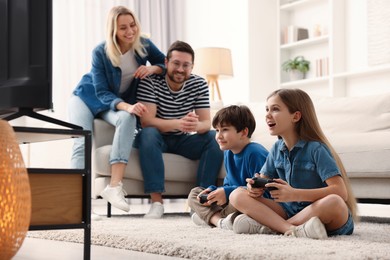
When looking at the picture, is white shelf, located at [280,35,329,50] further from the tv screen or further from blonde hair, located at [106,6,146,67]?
the tv screen

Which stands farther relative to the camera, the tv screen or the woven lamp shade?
the tv screen

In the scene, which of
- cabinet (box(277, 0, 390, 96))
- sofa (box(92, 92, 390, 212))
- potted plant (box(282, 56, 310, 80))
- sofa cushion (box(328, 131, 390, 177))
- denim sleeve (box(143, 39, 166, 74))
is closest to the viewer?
sofa cushion (box(328, 131, 390, 177))

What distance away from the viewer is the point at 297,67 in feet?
20.4

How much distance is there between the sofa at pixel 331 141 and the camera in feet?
9.93

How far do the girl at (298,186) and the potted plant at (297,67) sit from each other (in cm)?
390

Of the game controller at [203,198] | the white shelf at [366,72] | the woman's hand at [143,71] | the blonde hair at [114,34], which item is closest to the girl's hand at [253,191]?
the game controller at [203,198]

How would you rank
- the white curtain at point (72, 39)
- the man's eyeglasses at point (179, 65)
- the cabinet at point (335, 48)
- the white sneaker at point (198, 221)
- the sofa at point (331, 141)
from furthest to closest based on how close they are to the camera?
the white curtain at point (72, 39) < the cabinet at point (335, 48) < the man's eyeglasses at point (179, 65) < the sofa at point (331, 141) < the white sneaker at point (198, 221)

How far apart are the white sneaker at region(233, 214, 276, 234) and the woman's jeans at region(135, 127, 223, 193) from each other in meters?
1.09

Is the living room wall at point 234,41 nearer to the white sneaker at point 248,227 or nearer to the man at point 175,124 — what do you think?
the man at point 175,124

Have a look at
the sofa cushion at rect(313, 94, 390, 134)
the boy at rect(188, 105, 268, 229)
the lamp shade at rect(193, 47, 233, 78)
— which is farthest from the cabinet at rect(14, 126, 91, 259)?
the lamp shade at rect(193, 47, 233, 78)

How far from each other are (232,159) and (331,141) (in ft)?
2.02

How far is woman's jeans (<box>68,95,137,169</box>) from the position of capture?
3.30m

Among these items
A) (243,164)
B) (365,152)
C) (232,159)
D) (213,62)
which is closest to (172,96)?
(232,159)

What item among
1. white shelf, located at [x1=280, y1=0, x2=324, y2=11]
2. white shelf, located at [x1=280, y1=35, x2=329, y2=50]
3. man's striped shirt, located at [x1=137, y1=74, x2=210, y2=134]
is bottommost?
man's striped shirt, located at [x1=137, y1=74, x2=210, y2=134]
